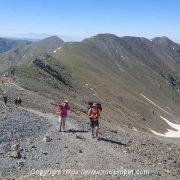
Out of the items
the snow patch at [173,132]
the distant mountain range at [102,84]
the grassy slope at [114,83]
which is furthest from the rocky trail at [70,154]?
the grassy slope at [114,83]

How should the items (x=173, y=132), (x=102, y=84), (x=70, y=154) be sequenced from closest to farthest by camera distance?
1. (x=70, y=154)
2. (x=173, y=132)
3. (x=102, y=84)

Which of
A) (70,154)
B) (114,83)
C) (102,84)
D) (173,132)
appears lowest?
(173,132)

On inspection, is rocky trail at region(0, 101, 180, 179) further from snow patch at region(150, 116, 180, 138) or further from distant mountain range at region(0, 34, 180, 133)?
snow patch at region(150, 116, 180, 138)

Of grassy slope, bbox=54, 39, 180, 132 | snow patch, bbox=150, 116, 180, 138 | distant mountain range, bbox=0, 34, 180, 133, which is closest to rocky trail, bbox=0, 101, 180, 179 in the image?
distant mountain range, bbox=0, 34, 180, 133

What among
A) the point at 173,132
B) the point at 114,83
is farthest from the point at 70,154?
the point at 114,83

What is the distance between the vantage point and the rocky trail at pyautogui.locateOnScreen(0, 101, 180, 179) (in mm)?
22375

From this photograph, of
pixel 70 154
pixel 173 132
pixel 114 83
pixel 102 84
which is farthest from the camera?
pixel 114 83

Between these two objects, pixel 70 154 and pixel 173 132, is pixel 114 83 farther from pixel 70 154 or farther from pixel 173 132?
pixel 70 154

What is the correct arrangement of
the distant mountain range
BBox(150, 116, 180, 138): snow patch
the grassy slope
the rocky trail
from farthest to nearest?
1. the grassy slope
2. BBox(150, 116, 180, 138): snow patch
3. the distant mountain range
4. the rocky trail

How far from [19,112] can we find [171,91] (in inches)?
6741

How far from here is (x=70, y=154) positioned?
24.9 meters

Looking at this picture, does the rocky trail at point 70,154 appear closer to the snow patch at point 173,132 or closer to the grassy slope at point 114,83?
the snow patch at point 173,132

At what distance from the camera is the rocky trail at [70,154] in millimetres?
22375

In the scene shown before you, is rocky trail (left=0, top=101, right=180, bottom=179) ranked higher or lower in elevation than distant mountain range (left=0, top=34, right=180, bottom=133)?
higher
